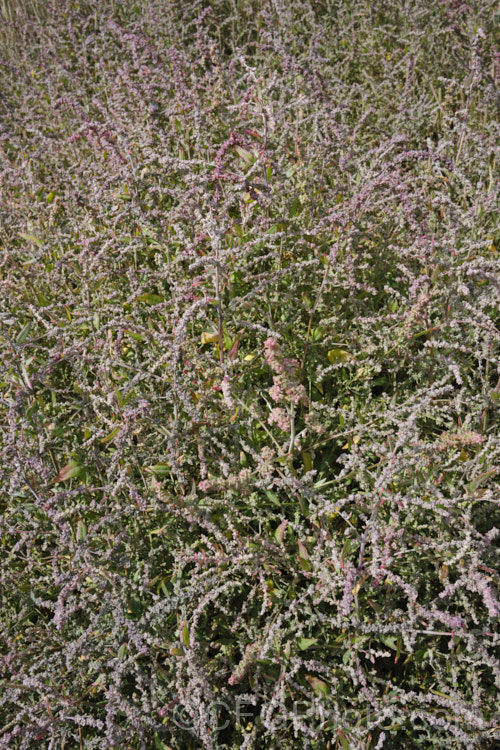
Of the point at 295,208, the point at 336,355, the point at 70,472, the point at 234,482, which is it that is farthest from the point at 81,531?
the point at 295,208

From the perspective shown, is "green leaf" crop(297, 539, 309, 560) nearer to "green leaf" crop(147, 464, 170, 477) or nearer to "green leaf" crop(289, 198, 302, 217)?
"green leaf" crop(147, 464, 170, 477)

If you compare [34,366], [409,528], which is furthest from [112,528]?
[409,528]

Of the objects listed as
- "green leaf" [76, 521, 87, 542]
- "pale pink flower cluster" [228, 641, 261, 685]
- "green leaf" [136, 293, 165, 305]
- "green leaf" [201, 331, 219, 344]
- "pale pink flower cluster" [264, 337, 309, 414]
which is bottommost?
"pale pink flower cluster" [228, 641, 261, 685]

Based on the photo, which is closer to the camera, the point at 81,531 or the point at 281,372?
the point at 281,372

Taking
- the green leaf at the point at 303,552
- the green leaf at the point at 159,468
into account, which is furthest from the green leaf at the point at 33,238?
the green leaf at the point at 303,552

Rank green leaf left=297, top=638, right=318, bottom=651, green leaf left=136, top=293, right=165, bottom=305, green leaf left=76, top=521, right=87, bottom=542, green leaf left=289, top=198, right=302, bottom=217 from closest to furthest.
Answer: green leaf left=297, top=638, right=318, bottom=651 → green leaf left=76, top=521, right=87, bottom=542 → green leaf left=136, top=293, right=165, bottom=305 → green leaf left=289, top=198, right=302, bottom=217

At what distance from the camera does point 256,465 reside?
2629 mm

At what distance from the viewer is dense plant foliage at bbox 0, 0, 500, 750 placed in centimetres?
203

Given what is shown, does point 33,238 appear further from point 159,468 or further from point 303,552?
point 303,552

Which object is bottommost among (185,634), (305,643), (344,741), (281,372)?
(344,741)

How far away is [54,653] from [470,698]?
64.3 inches

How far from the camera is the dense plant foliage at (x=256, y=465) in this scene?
6.66 ft

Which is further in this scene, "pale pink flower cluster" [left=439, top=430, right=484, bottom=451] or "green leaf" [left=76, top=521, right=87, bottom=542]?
"green leaf" [left=76, top=521, right=87, bottom=542]

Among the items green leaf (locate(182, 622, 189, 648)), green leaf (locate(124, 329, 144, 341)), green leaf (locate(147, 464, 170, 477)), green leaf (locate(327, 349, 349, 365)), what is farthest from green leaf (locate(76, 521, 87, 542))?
green leaf (locate(327, 349, 349, 365))
